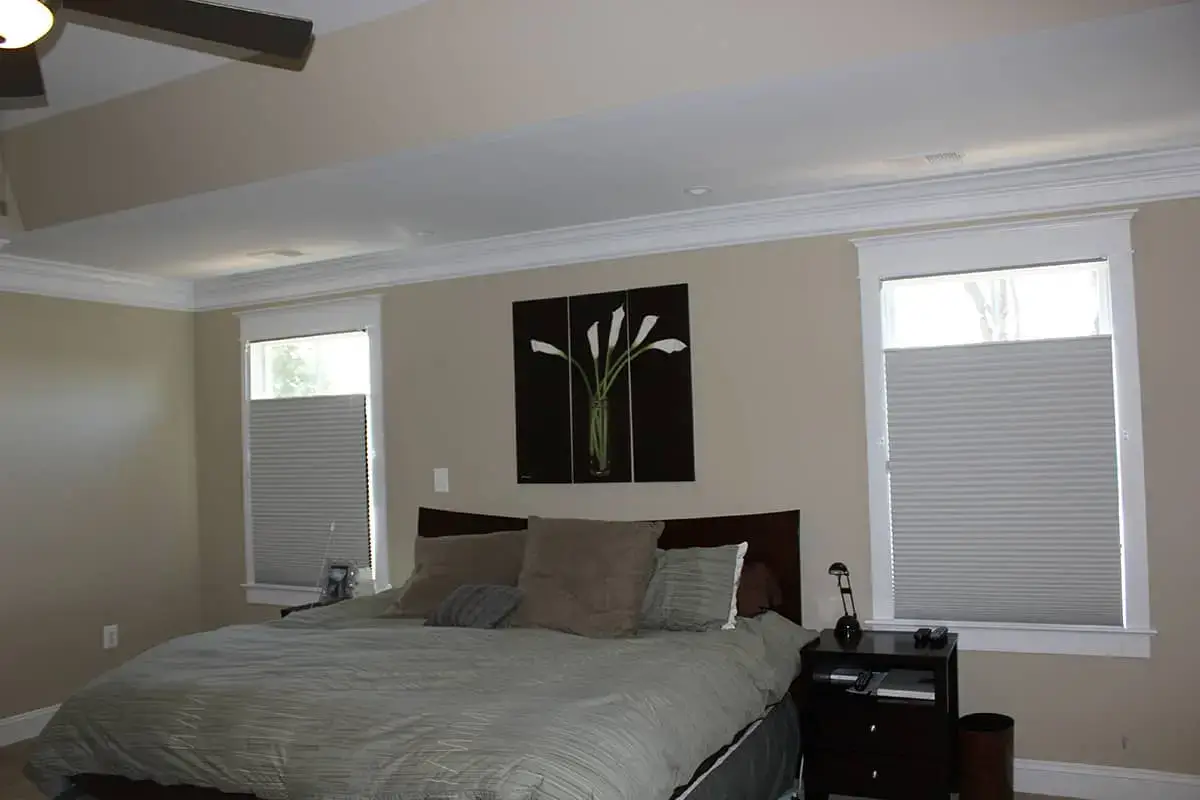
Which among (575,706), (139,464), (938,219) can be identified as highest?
(938,219)

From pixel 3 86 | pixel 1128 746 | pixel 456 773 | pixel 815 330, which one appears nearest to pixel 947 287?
pixel 815 330

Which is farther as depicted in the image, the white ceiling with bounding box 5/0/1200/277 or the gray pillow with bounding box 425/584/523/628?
the gray pillow with bounding box 425/584/523/628

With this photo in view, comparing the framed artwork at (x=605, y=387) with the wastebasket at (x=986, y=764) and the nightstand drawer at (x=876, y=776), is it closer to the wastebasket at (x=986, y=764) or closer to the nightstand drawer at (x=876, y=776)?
the nightstand drawer at (x=876, y=776)

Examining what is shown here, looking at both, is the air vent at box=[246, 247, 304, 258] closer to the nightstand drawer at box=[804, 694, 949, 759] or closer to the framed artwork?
the framed artwork

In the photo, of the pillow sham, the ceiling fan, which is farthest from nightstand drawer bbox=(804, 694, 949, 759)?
the ceiling fan

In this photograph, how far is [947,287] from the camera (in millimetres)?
4148

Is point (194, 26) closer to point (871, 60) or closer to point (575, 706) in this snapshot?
point (871, 60)

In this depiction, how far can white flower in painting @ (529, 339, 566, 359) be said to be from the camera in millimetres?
4855

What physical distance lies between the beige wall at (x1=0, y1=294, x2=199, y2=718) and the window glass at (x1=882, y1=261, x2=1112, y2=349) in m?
4.11

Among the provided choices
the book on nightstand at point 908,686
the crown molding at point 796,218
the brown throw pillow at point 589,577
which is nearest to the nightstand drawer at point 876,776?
the book on nightstand at point 908,686

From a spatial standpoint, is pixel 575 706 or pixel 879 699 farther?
pixel 879 699

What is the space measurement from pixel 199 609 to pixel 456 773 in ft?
13.3

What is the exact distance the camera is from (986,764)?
3605 millimetres

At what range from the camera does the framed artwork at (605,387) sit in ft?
15.0
